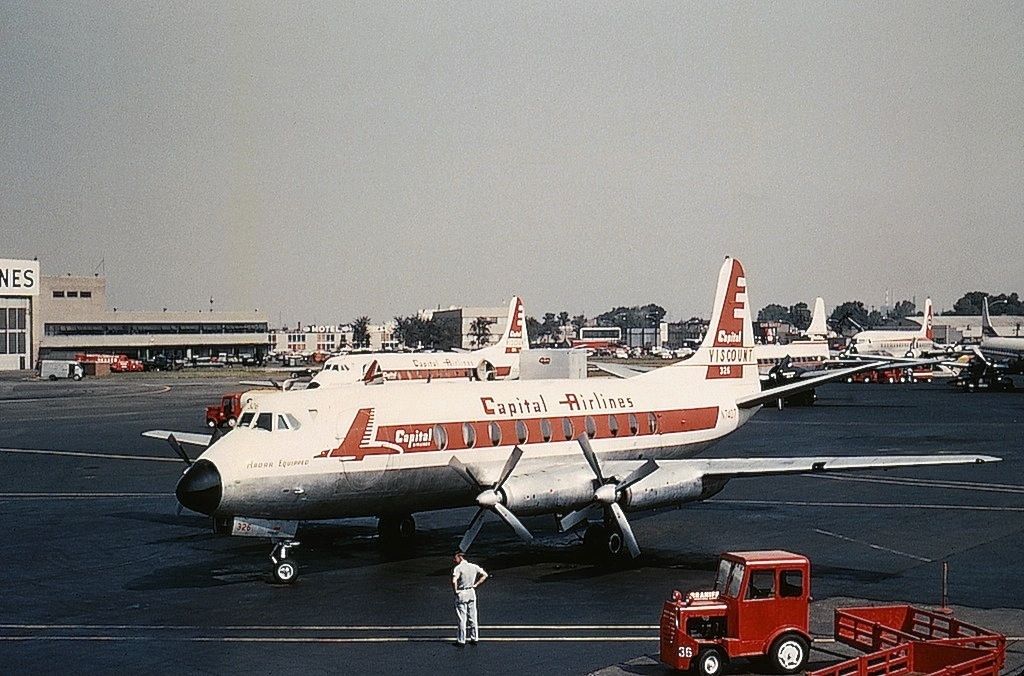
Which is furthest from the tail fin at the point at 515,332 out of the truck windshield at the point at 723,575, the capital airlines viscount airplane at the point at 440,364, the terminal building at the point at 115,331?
the terminal building at the point at 115,331

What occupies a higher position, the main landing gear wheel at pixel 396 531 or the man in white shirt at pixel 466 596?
the man in white shirt at pixel 466 596

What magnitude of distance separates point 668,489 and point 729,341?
10.5m

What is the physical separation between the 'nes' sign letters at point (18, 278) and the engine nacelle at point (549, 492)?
123612 millimetres

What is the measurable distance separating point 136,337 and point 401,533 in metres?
164

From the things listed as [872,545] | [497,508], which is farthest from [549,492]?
[872,545]

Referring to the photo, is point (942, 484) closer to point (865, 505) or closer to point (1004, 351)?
point (865, 505)

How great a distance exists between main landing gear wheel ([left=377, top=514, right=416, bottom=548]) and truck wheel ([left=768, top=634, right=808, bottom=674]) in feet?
46.0

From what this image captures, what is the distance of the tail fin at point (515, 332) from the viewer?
7812cm

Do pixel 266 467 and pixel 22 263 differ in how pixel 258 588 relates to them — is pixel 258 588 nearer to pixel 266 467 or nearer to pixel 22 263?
pixel 266 467

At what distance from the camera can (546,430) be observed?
29.5 meters

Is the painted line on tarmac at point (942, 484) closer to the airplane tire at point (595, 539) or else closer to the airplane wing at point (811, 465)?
the airplane wing at point (811, 465)

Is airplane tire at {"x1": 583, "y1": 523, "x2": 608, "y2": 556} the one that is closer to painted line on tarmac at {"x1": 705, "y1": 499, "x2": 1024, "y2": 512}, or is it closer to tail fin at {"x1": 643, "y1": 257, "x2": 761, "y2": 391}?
tail fin at {"x1": 643, "y1": 257, "x2": 761, "y2": 391}

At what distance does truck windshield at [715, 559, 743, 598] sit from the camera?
720 inches

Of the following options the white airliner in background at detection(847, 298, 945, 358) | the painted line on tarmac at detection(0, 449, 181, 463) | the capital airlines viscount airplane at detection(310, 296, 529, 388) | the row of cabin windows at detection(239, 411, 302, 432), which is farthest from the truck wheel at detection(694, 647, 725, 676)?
the white airliner in background at detection(847, 298, 945, 358)
